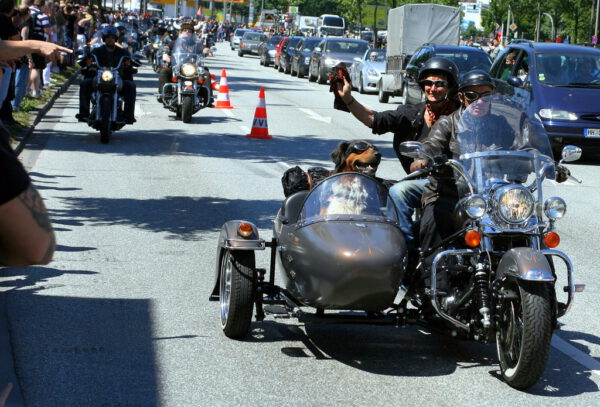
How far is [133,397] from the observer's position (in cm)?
507

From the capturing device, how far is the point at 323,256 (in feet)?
17.9

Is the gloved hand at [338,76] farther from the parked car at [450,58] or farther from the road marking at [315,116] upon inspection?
the parked car at [450,58]

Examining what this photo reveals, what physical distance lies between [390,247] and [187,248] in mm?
3761

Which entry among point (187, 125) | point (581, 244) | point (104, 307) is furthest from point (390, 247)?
point (187, 125)

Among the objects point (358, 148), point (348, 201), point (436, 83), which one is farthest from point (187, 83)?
point (348, 201)

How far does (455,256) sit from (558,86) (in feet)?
39.7

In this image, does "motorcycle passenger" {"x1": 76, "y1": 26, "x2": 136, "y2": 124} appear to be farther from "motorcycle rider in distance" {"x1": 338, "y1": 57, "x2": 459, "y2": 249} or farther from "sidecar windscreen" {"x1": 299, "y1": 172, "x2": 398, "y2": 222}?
"sidecar windscreen" {"x1": 299, "y1": 172, "x2": 398, "y2": 222}

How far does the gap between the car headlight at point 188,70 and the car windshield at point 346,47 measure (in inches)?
686

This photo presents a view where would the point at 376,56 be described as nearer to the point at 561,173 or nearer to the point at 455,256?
the point at 561,173

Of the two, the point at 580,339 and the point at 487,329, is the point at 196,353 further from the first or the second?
the point at 580,339

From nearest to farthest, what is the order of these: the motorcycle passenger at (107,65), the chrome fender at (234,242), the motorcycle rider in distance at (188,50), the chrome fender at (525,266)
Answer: the chrome fender at (525,266) < the chrome fender at (234,242) < the motorcycle passenger at (107,65) < the motorcycle rider in distance at (188,50)

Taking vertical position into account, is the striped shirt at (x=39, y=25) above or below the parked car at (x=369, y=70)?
above

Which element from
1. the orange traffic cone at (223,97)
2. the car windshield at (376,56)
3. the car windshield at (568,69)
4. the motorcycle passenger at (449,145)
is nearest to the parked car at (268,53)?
the car windshield at (376,56)

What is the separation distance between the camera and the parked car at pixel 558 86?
16.6 m
